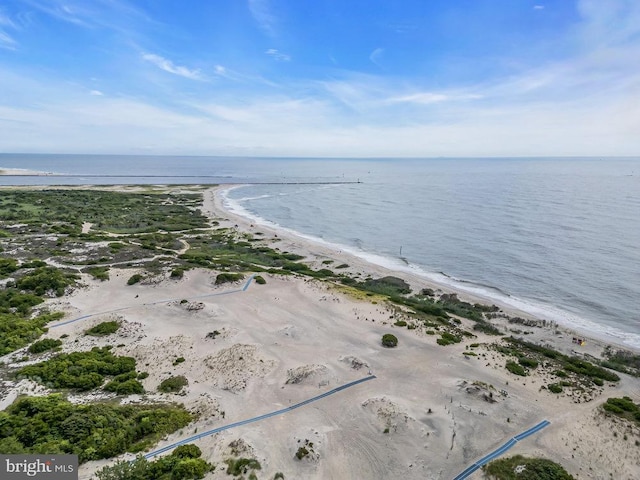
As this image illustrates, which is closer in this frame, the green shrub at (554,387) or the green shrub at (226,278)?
the green shrub at (554,387)

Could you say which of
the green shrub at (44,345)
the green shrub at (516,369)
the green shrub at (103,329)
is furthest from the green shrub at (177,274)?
the green shrub at (516,369)

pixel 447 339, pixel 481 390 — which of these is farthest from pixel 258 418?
pixel 447 339

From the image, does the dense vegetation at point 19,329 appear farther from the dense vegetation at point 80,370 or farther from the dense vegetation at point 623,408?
the dense vegetation at point 623,408

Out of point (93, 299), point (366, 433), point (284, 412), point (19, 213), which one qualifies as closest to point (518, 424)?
point (366, 433)

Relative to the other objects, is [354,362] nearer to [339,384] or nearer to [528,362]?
[339,384]

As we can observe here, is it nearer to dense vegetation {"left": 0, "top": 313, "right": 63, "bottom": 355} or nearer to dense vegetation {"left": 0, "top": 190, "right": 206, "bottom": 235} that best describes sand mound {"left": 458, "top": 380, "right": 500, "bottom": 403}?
dense vegetation {"left": 0, "top": 313, "right": 63, "bottom": 355}

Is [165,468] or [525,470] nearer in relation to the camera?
[165,468]
